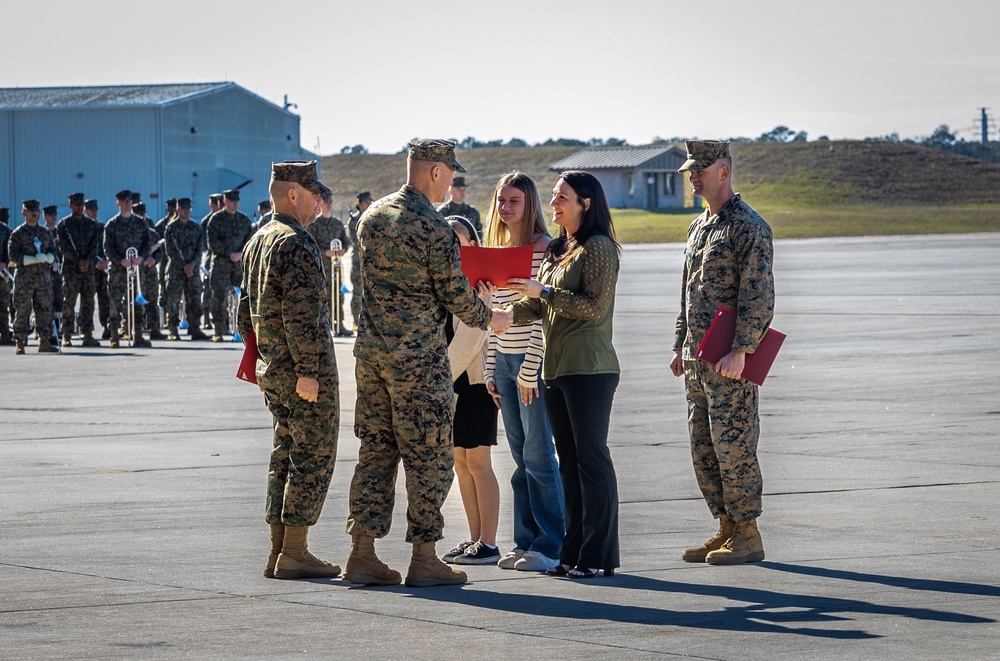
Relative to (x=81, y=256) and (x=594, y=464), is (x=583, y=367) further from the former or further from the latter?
(x=81, y=256)

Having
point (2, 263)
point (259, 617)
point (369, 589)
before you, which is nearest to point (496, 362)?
point (369, 589)

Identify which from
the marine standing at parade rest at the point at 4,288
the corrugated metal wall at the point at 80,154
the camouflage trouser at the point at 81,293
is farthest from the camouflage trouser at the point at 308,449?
the corrugated metal wall at the point at 80,154

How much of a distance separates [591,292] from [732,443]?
114 cm

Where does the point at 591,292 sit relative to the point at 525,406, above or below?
above

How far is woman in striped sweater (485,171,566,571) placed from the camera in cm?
777

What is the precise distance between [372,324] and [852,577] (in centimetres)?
256

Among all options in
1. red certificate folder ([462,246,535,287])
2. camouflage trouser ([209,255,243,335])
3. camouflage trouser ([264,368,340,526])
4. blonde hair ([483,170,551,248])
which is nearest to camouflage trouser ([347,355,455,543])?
camouflage trouser ([264,368,340,526])

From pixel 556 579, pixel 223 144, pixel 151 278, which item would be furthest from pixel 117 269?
pixel 223 144

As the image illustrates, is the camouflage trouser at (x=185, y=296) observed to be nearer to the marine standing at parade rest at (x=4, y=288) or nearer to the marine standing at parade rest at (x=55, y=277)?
the marine standing at parade rest at (x=55, y=277)

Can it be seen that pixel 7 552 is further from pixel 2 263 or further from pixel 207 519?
pixel 2 263

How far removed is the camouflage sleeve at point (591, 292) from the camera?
294 inches

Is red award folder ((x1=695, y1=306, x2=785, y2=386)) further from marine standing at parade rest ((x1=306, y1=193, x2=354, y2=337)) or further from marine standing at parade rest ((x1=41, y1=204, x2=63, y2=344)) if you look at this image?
marine standing at parade rest ((x1=41, y1=204, x2=63, y2=344))

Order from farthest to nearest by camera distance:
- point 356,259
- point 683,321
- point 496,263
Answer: point 356,259
point 683,321
point 496,263

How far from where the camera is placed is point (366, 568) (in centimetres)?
733
